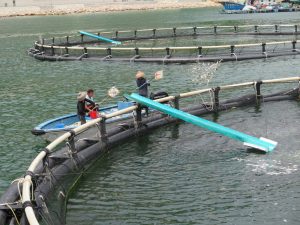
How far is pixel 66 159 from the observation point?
17.8m

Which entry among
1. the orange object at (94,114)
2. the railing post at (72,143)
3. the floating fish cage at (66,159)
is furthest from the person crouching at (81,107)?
the railing post at (72,143)

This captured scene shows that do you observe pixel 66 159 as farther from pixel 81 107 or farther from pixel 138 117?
pixel 138 117

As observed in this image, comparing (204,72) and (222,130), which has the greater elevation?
(204,72)

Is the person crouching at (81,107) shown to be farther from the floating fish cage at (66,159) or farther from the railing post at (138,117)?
the railing post at (138,117)

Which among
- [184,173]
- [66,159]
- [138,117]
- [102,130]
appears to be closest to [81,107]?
[102,130]

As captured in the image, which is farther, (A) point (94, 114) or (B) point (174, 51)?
(B) point (174, 51)

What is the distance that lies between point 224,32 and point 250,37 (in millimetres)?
6608

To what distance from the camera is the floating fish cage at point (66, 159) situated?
12.9 metres

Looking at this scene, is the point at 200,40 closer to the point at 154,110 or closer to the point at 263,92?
the point at 263,92

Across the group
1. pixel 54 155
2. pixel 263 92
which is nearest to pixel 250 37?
pixel 263 92

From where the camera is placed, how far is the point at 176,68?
42.8 metres

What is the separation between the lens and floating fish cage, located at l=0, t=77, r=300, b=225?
12.9 meters

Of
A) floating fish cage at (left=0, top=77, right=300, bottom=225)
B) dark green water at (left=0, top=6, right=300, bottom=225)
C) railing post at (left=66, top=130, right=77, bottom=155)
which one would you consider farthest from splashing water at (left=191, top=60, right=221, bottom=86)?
railing post at (left=66, top=130, right=77, bottom=155)

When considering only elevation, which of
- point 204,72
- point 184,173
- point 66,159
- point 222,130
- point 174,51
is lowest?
point 184,173
